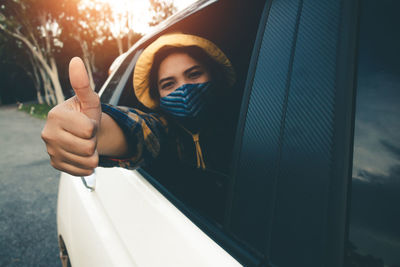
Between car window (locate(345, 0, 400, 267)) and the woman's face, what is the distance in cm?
108

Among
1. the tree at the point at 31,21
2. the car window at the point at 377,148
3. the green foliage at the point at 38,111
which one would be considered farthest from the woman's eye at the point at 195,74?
the green foliage at the point at 38,111

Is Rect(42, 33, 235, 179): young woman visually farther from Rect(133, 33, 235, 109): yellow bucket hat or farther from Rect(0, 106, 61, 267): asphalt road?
Rect(0, 106, 61, 267): asphalt road

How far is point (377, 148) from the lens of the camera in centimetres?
45

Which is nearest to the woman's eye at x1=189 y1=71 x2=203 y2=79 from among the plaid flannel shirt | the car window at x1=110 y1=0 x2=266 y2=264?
the car window at x1=110 y1=0 x2=266 y2=264

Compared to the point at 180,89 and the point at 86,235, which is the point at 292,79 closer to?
the point at 180,89

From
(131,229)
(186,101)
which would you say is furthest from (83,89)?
(186,101)

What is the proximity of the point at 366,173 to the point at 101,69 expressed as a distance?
3789 centimetres

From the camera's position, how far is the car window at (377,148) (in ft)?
1.41

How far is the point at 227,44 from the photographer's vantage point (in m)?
1.93

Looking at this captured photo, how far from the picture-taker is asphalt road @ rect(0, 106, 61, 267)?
2488 millimetres

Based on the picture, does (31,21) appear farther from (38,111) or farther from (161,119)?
(161,119)

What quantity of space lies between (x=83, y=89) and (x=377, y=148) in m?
0.74

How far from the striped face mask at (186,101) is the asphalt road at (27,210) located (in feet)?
7.28

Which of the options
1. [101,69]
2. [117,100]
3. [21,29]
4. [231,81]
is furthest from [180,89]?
[101,69]
